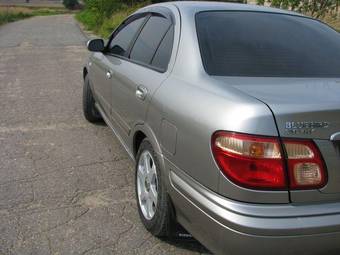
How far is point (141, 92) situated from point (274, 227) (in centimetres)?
156

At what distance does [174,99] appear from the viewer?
2.90 m

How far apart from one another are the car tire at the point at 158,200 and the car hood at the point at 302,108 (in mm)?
853

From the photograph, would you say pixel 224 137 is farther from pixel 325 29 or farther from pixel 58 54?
pixel 58 54

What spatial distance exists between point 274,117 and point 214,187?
471 millimetres

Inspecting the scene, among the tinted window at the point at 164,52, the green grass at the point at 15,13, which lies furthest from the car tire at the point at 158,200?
the green grass at the point at 15,13

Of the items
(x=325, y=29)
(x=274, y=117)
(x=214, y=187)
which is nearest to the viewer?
(x=274, y=117)

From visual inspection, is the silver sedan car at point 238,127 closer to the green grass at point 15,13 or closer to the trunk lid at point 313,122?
the trunk lid at point 313,122

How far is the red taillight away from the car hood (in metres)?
0.07

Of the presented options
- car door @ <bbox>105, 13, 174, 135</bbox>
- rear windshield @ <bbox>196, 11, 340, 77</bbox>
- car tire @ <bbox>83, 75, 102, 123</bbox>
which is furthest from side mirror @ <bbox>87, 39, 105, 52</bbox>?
rear windshield @ <bbox>196, 11, 340, 77</bbox>

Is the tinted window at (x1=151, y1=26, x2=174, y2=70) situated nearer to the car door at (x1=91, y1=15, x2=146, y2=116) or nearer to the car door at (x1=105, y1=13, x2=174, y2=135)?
the car door at (x1=105, y1=13, x2=174, y2=135)

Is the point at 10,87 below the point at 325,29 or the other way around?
below

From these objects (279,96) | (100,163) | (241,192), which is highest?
(279,96)

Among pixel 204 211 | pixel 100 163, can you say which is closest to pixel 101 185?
pixel 100 163

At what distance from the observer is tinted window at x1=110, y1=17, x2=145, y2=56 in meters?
4.46
